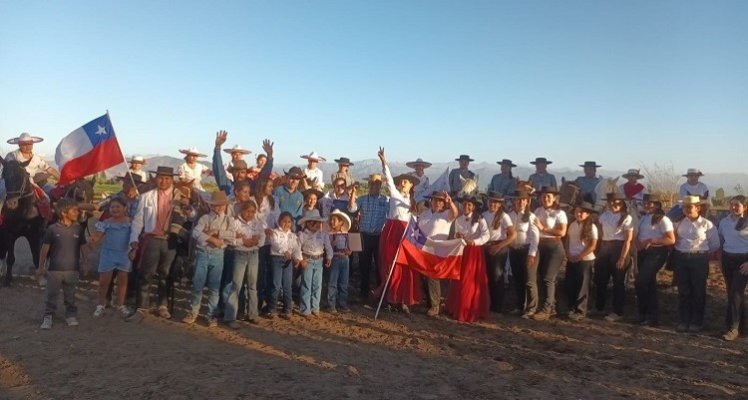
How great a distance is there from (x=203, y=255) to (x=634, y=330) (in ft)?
20.8

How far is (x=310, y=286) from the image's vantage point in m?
8.80

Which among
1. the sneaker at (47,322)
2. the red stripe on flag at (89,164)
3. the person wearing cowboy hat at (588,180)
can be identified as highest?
the person wearing cowboy hat at (588,180)

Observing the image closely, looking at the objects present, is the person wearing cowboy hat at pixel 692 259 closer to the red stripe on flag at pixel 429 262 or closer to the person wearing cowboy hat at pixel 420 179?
the red stripe on flag at pixel 429 262

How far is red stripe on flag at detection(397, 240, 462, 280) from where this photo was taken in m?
9.18

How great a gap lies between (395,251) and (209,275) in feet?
9.59

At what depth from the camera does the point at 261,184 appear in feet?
28.5

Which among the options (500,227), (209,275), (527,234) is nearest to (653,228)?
(527,234)

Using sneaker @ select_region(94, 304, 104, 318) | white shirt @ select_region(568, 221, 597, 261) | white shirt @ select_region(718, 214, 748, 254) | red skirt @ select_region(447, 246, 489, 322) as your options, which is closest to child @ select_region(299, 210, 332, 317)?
red skirt @ select_region(447, 246, 489, 322)

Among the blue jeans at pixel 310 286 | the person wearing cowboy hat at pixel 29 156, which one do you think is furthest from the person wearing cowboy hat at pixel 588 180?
the person wearing cowboy hat at pixel 29 156

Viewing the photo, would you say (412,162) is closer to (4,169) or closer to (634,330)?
(634,330)

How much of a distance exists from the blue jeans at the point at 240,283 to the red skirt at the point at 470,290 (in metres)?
3.10

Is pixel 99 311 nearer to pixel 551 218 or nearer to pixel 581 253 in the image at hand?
pixel 551 218

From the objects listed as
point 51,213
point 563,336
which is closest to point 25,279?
point 51,213

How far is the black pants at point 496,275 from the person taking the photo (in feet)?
30.7
